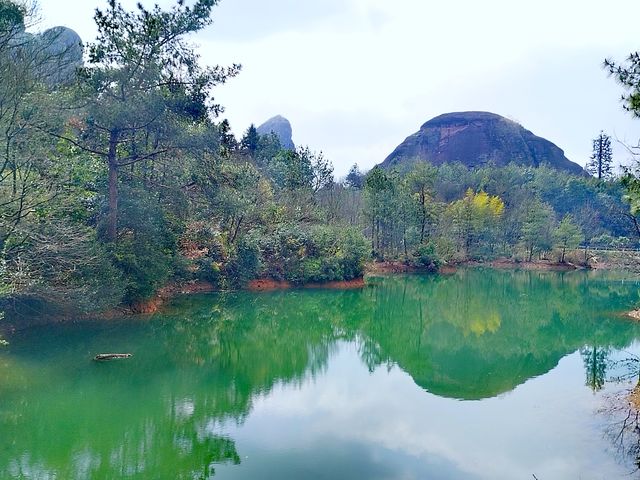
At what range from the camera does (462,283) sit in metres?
30.2

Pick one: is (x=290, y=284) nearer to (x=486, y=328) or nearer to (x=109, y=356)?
(x=486, y=328)

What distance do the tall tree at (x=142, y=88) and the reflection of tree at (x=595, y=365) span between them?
1275 cm

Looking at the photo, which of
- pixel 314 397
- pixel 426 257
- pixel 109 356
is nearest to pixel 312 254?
pixel 426 257

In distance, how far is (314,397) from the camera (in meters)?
9.81

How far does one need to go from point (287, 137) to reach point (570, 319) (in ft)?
261

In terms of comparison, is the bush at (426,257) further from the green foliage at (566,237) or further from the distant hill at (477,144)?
the distant hill at (477,144)

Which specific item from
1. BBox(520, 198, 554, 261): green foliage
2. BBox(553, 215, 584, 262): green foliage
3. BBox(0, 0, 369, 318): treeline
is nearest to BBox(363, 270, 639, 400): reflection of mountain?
BBox(0, 0, 369, 318): treeline

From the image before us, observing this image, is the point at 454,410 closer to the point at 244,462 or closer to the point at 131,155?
the point at 244,462

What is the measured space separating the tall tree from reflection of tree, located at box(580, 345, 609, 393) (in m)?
12.7

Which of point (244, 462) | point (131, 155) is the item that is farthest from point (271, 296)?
point (244, 462)

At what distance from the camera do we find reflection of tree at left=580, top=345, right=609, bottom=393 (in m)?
10.9

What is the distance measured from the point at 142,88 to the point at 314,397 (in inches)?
422

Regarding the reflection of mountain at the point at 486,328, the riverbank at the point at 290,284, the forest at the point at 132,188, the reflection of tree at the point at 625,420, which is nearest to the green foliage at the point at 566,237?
the riverbank at the point at 290,284

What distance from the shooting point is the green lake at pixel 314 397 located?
271 inches
